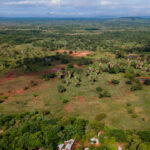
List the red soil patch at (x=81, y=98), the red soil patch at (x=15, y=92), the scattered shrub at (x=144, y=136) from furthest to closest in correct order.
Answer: the red soil patch at (x=15, y=92) < the red soil patch at (x=81, y=98) < the scattered shrub at (x=144, y=136)

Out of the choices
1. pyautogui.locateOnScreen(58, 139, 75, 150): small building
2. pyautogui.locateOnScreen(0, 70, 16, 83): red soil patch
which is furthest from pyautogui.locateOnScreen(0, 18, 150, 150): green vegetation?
pyautogui.locateOnScreen(58, 139, 75, 150): small building

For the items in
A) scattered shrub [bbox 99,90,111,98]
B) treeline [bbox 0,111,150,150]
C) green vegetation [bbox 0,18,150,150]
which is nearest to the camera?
treeline [bbox 0,111,150,150]

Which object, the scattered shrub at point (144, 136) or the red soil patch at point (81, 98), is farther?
the red soil patch at point (81, 98)

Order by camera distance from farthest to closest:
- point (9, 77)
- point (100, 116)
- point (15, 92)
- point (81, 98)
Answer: point (9, 77)
point (15, 92)
point (81, 98)
point (100, 116)

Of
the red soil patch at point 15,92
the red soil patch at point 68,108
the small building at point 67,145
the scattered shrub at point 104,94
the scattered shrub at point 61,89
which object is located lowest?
the small building at point 67,145

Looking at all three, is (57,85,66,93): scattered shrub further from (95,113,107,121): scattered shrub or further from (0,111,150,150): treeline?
(95,113,107,121): scattered shrub

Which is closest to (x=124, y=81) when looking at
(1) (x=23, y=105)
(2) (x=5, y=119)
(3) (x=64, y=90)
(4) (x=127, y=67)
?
(4) (x=127, y=67)

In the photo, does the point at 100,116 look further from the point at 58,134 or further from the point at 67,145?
the point at 67,145

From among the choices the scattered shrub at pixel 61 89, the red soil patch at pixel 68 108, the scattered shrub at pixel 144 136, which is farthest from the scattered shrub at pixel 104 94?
the scattered shrub at pixel 144 136

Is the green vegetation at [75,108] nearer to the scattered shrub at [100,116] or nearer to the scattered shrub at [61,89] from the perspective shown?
the scattered shrub at [100,116]

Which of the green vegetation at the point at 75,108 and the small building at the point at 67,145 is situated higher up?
the green vegetation at the point at 75,108

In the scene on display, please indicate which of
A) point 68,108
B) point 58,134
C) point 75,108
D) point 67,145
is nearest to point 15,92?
point 68,108
